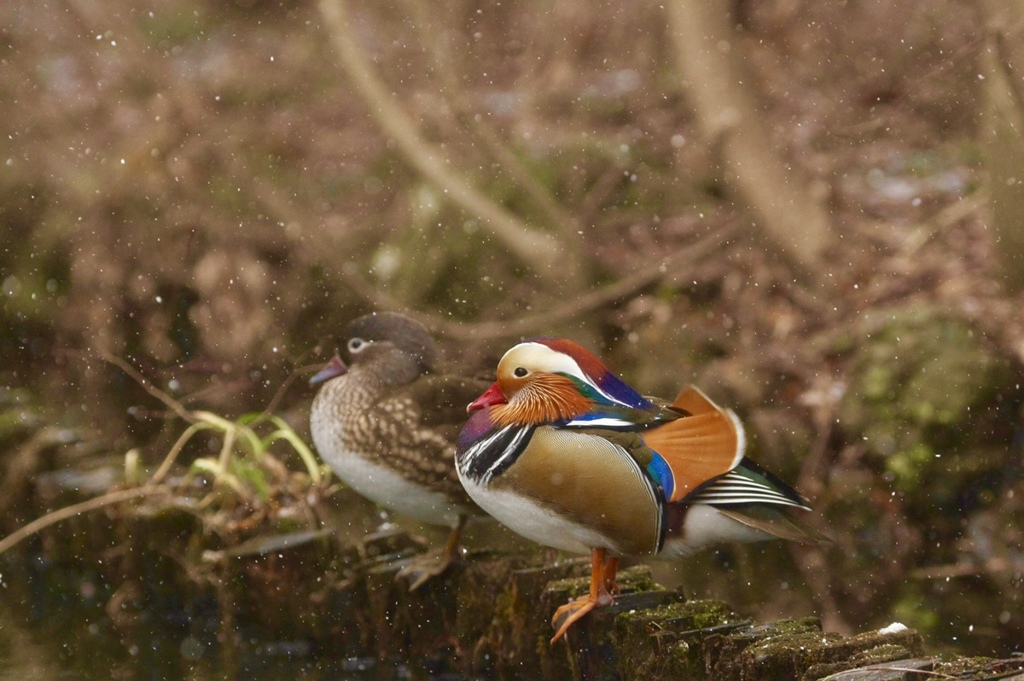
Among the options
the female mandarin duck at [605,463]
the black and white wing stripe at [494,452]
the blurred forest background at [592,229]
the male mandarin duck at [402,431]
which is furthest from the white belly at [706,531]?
the blurred forest background at [592,229]

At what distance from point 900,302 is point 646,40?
2309 mm

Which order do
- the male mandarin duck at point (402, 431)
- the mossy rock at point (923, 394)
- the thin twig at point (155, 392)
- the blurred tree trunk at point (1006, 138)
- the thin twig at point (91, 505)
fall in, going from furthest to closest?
the mossy rock at point (923, 394) < the blurred tree trunk at point (1006, 138) < the thin twig at point (155, 392) < the thin twig at point (91, 505) < the male mandarin duck at point (402, 431)

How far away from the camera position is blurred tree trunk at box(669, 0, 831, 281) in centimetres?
411

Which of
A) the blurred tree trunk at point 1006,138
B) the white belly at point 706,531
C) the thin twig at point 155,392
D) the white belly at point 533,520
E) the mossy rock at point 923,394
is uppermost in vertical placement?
the blurred tree trunk at point 1006,138

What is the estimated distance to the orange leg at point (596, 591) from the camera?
1672 mm

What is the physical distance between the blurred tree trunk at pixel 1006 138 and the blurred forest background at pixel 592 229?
11 mm

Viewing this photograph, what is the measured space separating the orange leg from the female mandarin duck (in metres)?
0.10

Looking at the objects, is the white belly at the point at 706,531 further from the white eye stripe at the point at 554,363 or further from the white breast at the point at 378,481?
the white breast at the point at 378,481

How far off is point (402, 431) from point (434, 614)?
35 centimetres

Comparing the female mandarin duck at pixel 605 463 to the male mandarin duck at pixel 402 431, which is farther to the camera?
the male mandarin duck at pixel 402 431

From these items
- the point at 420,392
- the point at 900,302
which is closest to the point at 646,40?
the point at 900,302

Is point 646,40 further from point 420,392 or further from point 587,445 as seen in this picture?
point 587,445

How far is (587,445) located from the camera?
1.53 meters

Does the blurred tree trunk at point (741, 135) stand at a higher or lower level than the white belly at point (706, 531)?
higher
